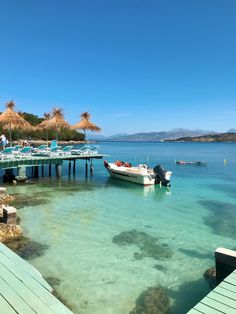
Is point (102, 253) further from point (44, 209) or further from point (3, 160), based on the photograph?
point (3, 160)

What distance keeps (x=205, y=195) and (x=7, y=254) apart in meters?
15.4

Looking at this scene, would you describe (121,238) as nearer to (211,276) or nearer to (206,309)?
(211,276)

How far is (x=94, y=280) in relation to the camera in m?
7.29

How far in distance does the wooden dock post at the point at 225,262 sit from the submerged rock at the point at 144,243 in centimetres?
288

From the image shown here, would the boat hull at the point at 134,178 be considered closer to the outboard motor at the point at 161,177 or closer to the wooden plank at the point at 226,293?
the outboard motor at the point at 161,177

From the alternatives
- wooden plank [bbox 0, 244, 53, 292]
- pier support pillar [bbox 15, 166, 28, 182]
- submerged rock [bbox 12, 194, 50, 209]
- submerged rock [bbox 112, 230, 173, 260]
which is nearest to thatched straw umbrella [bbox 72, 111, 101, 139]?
pier support pillar [bbox 15, 166, 28, 182]

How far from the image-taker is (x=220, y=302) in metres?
4.18

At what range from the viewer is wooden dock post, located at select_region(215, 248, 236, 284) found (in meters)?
5.66

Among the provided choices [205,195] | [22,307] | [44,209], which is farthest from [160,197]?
[22,307]

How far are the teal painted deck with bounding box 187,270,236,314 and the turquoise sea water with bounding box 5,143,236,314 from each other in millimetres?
1808

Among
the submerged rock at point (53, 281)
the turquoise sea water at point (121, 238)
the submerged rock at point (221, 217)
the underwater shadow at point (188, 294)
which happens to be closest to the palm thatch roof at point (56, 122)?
the turquoise sea water at point (121, 238)

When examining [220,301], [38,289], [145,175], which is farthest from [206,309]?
[145,175]

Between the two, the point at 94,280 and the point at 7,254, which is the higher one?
the point at 7,254

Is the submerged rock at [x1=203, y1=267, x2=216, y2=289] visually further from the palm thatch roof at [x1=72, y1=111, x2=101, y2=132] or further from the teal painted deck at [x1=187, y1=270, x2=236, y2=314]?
the palm thatch roof at [x1=72, y1=111, x2=101, y2=132]
